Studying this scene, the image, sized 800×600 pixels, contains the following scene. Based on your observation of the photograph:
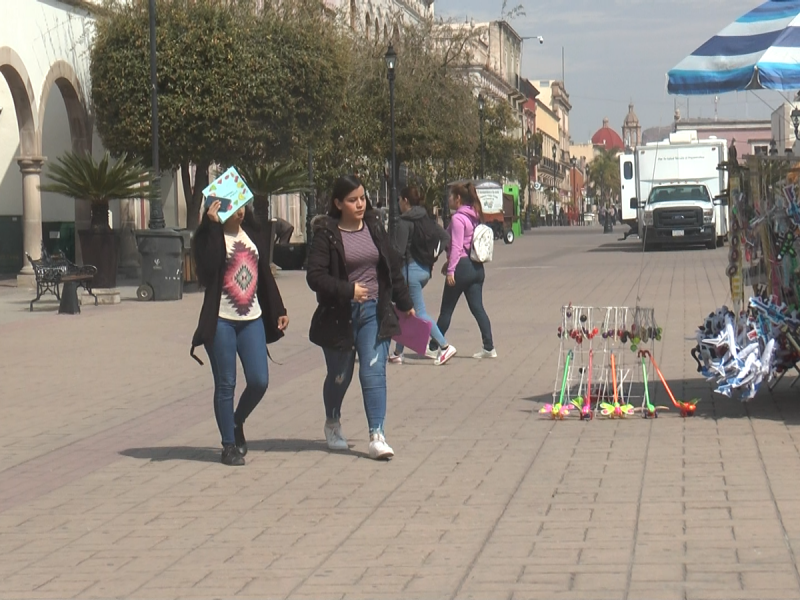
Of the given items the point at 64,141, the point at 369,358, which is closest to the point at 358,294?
the point at 369,358

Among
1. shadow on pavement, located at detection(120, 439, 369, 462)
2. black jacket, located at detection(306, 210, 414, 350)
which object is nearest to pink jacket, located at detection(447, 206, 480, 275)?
shadow on pavement, located at detection(120, 439, 369, 462)

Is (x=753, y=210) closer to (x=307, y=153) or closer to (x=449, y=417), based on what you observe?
(x=449, y=417)

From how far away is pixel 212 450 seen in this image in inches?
343

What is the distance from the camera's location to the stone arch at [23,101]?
2591cm

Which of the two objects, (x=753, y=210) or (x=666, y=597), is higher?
(x=753, y=210)

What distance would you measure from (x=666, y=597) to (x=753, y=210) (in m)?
5.36

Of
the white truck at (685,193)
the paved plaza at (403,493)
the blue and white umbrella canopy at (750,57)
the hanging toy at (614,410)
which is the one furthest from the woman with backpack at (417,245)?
the white truck at (685,193)

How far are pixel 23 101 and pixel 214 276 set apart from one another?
19837 millimetres

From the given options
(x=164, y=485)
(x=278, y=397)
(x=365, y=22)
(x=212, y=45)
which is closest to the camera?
(x=164, y=485)

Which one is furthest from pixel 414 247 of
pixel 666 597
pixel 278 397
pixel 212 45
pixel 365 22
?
pixel 365 22

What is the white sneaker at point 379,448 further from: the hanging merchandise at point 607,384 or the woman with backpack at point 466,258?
the woman with backpack at point 466,258

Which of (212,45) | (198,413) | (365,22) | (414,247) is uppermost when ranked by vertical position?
(365,22)

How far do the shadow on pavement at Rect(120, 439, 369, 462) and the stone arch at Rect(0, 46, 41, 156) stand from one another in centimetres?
1860

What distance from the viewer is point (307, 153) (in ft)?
114
